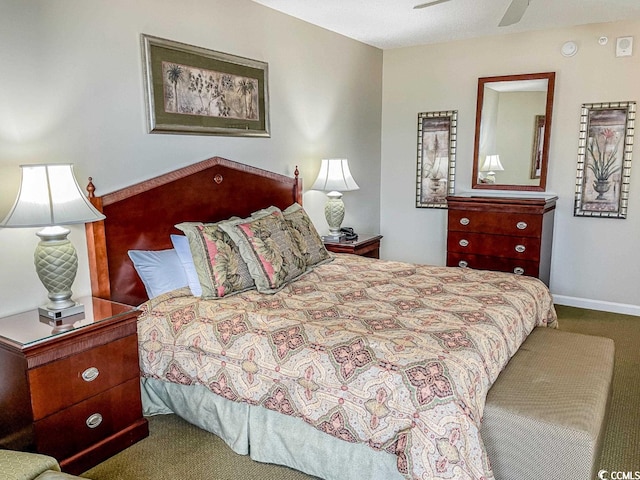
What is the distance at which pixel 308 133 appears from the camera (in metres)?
4.28

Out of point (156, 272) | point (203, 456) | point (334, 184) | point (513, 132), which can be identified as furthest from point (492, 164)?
point (203, 456)

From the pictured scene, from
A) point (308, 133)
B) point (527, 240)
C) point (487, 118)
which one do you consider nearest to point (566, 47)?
point (487, 118)

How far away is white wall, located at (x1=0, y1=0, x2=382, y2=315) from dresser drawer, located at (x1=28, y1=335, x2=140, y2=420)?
0.53 m

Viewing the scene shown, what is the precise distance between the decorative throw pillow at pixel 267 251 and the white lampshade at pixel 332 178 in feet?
3.63

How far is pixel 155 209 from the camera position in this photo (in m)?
2.98

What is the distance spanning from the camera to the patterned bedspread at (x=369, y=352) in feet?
5.87

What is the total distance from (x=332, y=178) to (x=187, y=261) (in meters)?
1.69

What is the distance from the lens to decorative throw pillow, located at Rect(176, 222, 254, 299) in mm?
2745

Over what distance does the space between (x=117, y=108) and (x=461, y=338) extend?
2147 millimetres

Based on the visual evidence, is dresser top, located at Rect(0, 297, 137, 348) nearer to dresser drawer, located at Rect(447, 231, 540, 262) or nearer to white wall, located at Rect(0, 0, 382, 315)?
white wall, located at Rect(0, 0, 382, 315)

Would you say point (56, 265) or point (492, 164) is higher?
point (492, 164)

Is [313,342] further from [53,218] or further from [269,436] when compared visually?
[53,218]

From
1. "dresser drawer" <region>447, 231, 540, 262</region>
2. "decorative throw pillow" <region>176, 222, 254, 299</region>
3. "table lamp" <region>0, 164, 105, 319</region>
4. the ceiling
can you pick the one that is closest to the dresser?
"dresser drawer" <region>447, 231, 540, 262</region>

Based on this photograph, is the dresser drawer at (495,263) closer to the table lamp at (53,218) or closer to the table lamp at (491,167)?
the table lamp at (491,167)
